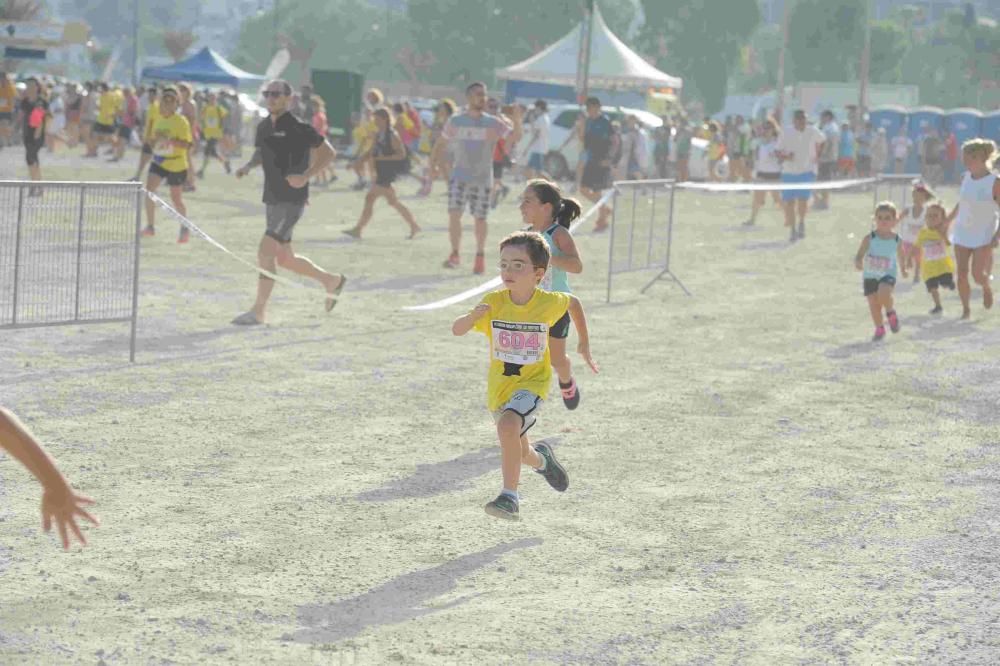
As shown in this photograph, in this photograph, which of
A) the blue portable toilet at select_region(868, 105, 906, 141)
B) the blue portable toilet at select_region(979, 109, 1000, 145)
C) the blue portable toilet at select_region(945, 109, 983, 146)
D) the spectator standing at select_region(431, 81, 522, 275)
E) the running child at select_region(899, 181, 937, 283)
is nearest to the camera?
the running child at select_region(899, 181, 937, 283)

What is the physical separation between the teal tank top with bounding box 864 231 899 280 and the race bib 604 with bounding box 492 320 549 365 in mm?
7523

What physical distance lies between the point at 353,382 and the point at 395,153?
34.2 feet

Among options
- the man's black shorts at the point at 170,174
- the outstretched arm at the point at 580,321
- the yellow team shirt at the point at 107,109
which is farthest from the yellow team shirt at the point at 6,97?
the outstretched arm at the point at 580,321

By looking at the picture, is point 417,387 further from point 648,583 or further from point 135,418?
point 648,583

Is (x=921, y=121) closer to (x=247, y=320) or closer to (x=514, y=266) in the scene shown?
(x=247, y=320)

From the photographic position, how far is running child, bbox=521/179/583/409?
818 centimetres

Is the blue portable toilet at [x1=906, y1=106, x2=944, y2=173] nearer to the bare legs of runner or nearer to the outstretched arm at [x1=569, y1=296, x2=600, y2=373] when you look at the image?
the bare legs of runner

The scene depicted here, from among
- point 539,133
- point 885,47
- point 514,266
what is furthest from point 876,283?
point 885,47

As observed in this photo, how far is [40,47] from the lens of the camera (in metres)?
46.3

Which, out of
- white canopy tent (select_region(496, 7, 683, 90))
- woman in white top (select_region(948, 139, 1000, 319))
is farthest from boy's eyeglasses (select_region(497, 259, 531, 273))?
white canopy tent (select_region(496, 7, 683, 90))

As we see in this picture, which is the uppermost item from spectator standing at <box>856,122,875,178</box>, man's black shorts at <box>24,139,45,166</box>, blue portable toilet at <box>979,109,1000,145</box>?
blue portable toilet at <box>979,109,1000,145</box>

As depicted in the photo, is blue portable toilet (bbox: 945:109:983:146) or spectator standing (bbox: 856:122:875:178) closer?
spectator standing (bbox: 856:122:875:178)

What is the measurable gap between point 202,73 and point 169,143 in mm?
34123

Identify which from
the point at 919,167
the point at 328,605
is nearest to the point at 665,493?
the point at 328,605
